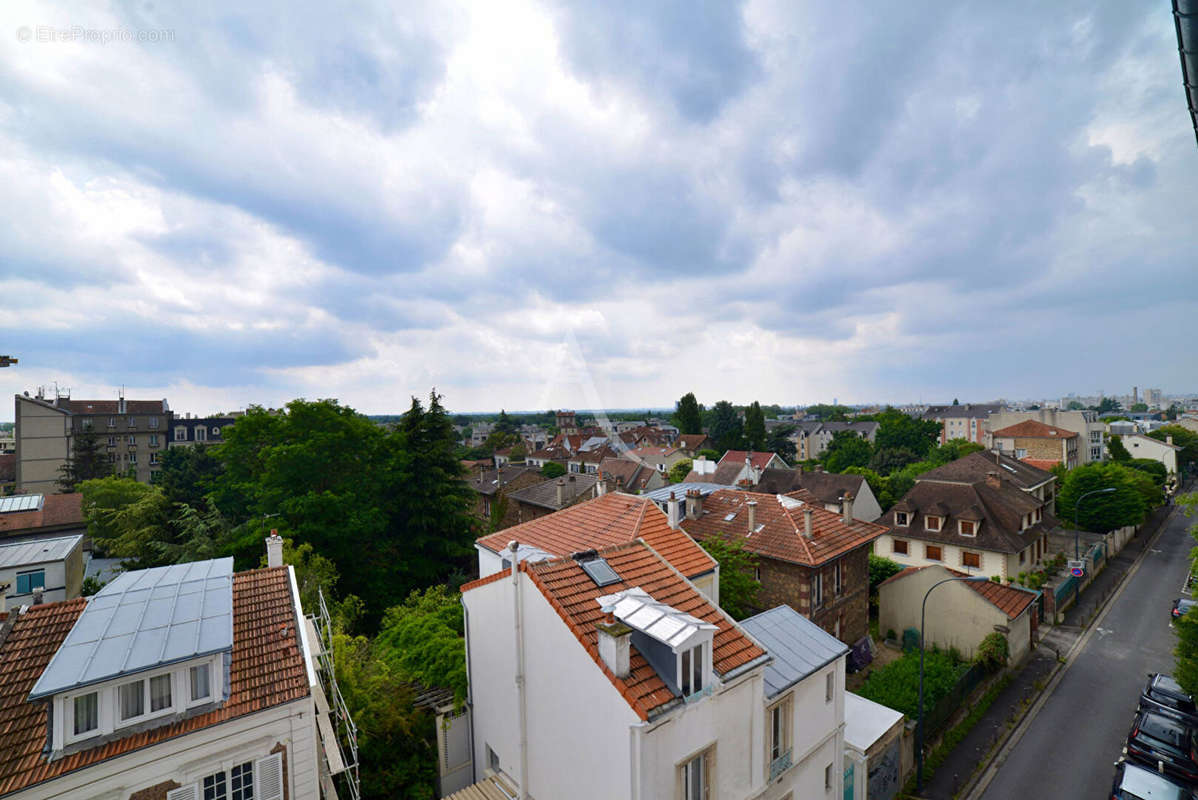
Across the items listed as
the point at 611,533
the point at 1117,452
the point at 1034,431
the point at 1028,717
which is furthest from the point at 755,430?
the point at 611,533

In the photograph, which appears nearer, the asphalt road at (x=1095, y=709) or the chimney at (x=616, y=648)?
the chimney at (x=616, y=648)

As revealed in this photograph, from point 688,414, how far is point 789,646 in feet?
257

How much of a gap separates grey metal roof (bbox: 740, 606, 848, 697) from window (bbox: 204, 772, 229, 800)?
942cm

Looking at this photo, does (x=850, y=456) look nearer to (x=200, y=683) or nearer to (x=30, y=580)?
(x=200, y=683)

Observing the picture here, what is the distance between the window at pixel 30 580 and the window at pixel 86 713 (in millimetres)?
22617

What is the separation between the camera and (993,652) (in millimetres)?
19047

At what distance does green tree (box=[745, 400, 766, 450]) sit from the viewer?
76.4 m

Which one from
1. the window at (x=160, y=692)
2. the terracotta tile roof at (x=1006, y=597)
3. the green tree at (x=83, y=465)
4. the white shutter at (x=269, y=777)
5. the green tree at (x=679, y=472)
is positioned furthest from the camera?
the green tree at (x=679, y=472)

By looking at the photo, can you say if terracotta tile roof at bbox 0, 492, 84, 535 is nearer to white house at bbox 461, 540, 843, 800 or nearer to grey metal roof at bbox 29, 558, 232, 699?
grey metal roof at bbox 29, 558, 232, 699

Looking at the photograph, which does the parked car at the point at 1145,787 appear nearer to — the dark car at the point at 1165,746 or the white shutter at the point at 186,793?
the dark car at the point at 1165,746

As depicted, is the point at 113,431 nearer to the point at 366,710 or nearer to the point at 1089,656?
the point at 366,710

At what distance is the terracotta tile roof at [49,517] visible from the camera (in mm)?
28812

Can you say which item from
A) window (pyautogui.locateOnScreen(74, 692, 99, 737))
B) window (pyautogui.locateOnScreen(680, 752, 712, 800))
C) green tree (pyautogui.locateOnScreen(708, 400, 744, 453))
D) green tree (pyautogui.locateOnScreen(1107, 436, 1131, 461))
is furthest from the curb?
green tree (pyautogui.locateOnScreen(708, 400, 744, 453))

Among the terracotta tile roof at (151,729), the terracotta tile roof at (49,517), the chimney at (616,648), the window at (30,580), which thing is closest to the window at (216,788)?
the terracotta tile roof at (151,729)
